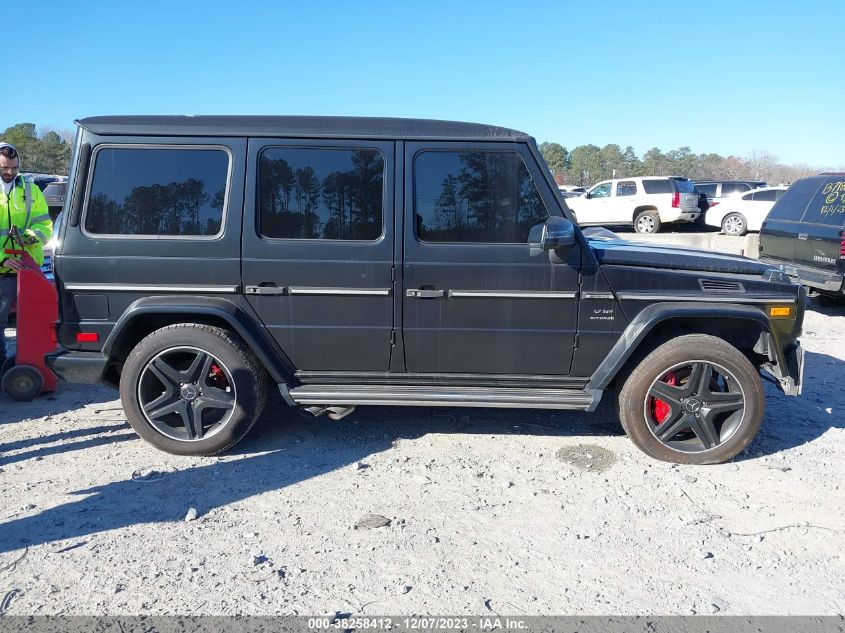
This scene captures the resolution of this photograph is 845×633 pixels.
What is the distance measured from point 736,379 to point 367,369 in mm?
2349

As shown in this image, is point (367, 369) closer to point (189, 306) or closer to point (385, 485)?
point (385, 485)

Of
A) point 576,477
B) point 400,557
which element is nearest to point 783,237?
point 576,477

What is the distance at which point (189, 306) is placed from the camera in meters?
3.70

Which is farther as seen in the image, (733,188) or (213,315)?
(733,188)

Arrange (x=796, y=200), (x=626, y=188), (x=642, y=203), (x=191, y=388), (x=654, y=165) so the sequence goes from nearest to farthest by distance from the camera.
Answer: (x=191, y=388), (x=796, y=200), (x=642, y=203), (x=626, y=188), (x=654, y=165)

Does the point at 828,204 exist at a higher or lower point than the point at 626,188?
lower

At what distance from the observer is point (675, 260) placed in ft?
12.6

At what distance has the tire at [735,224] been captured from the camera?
16.7 meters

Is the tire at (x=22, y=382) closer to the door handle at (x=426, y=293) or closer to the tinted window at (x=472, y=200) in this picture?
the door handle at (x=426, y=293)

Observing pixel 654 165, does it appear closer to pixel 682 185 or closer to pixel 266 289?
pixel 682 185

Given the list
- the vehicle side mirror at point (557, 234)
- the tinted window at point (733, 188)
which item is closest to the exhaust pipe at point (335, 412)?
the vehicle side mirror at point (557, 234)

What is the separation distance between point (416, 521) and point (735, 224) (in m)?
16.8

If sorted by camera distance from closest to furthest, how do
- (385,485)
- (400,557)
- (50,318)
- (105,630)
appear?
(105,630), (400,557), (385,485), (50,318)

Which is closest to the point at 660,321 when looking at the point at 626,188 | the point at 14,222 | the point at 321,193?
the point at 321,193
